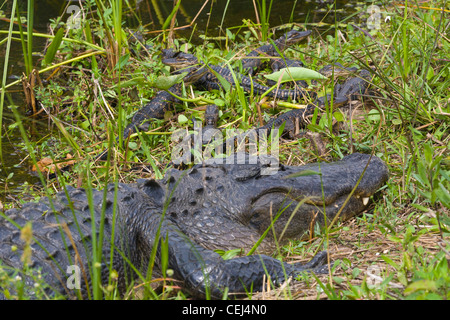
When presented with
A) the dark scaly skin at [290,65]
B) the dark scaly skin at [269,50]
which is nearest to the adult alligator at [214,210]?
the dark scaly skin at [290,65]

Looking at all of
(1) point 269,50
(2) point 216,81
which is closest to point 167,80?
(2) point 216,81

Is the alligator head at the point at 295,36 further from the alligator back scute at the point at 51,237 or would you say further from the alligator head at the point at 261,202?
the alligator back scute at the point at 51,237

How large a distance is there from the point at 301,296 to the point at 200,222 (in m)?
0.94

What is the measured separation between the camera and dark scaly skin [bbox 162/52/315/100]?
4762 millimetres

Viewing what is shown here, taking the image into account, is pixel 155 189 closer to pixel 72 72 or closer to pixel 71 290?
pixel 71 290

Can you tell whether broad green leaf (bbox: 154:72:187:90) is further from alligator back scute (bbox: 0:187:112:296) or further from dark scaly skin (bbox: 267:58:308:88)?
alligator back scute (bbox: 0:187:112:296)

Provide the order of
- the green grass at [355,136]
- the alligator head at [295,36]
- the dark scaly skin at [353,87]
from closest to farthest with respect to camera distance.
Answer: the green grass at [355,136] < the dark scaly skin at [353,87] < the alligator head at [295,36]

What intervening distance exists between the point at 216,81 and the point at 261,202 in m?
2.25

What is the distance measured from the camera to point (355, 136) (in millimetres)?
3900

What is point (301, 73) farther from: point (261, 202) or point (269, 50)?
point (269, 50)

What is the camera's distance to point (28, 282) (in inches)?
98.1

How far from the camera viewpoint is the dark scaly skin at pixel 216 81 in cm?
476

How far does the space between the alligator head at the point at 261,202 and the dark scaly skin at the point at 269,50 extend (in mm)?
2203
